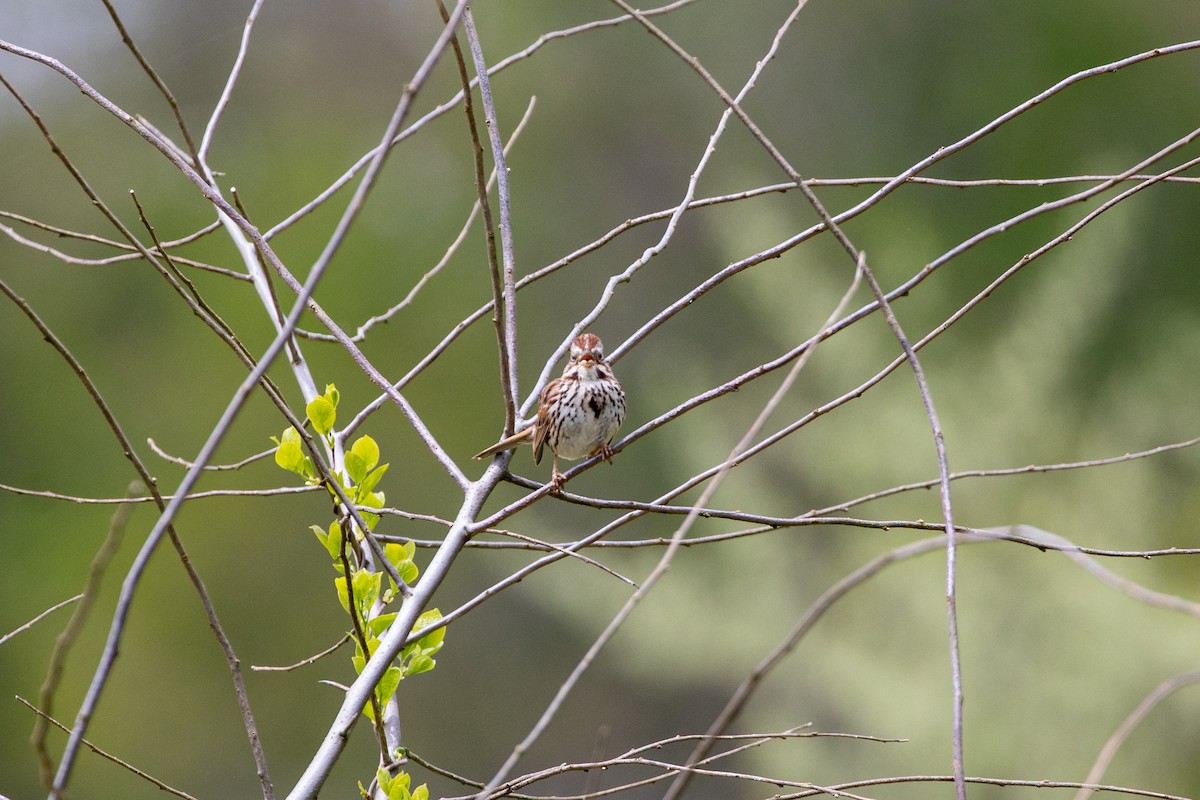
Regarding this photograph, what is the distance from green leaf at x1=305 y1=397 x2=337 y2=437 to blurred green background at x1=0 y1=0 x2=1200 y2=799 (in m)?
3.80

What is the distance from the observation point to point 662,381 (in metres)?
6.14

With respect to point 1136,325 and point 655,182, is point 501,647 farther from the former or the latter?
point 1136,325

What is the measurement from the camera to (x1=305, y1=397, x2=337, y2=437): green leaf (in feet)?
4.31

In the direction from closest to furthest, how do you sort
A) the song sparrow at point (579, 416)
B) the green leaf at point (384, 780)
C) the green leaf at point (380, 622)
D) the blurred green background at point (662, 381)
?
1. the green leaf at point (384, 780)
2. the green leaf at point (380, 622)
3. the song sparrow at point (579, 416)
4. the blurred green background at point (662, 381)

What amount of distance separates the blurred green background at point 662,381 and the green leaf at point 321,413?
3804 millimetres

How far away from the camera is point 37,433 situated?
608 centimetres

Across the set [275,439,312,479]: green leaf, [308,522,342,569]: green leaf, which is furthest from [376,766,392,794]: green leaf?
[275,439,312,479]: green leaf

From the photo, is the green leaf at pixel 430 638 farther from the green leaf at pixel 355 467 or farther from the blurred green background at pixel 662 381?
the blurred green background at pixel 662 381

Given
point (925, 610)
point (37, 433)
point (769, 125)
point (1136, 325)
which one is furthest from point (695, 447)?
point (37, 433)

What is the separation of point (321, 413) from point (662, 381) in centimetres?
487

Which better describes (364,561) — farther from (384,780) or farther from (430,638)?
(384,780)

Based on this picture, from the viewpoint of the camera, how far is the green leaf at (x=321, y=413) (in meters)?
1.31

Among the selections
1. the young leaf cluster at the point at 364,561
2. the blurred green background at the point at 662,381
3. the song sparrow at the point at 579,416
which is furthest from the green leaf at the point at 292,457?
the blurred green background at the point at 662,381

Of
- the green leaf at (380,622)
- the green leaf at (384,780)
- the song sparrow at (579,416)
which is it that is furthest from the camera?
the song sparrow at (579,416)
